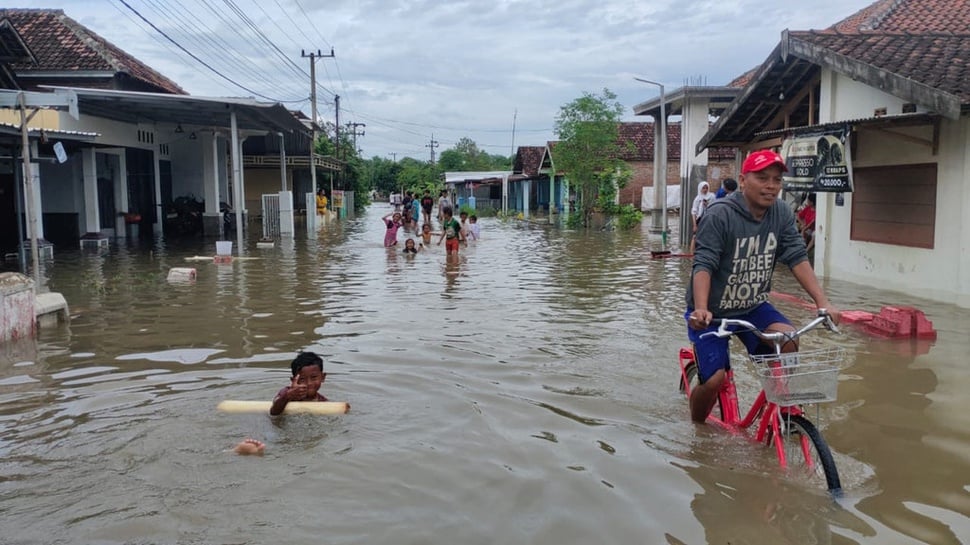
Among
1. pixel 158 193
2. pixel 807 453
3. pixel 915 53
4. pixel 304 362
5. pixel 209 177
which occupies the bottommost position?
pixel 807 453

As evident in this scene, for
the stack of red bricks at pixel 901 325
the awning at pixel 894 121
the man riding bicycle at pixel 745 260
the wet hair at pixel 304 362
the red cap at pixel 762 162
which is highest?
the awning at pixel 894 121

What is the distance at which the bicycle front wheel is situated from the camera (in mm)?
4234

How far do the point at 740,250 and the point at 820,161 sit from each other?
9.18 meters

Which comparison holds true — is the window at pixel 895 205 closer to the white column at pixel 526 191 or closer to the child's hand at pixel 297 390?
the child's hand at pixel 297 390

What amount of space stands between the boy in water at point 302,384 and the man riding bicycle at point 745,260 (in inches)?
105

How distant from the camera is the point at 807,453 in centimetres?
438

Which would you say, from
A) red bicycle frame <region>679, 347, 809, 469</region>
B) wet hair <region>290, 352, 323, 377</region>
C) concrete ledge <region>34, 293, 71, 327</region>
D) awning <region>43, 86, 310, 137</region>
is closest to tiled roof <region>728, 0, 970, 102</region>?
red bicycle frame <region>679, 347, 809, 469</region>

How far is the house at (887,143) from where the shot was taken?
10617 mm

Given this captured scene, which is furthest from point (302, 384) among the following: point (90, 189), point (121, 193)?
point (121, 193)

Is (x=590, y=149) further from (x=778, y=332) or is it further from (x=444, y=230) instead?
(x=778, y=332)

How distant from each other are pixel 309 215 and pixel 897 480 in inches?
1132

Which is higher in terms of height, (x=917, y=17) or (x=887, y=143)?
(x=917, y=17)

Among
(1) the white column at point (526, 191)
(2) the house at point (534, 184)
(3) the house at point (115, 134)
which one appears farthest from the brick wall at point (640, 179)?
(3) the house at point (115, 134)

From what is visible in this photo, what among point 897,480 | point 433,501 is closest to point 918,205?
point 897,480
